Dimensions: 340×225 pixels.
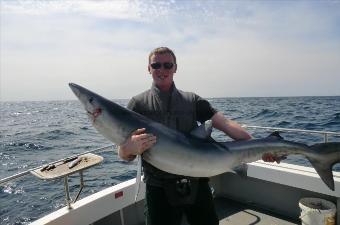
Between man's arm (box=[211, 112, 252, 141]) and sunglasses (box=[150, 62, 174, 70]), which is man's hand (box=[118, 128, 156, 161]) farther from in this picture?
man's arm (box=[211, 112, 252, 141])

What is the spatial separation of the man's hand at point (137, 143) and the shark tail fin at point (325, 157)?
5.67 ft

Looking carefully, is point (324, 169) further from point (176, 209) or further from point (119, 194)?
point (119, 194)

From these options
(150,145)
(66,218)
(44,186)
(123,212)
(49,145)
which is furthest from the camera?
(49,145)

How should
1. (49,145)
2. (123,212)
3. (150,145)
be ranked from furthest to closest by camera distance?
(49,145)
(123,212)
(150,145)

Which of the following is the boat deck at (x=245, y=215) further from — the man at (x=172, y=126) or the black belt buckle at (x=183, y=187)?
the black belt buckle at (x=183, y=187)

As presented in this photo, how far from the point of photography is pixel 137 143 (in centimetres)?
311

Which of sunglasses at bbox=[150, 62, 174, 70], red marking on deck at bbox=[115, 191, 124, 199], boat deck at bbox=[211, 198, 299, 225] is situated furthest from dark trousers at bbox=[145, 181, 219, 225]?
boat deck at bbox=[211, 198, 299, 225]

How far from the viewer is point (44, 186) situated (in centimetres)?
1273

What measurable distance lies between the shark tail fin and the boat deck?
2.52 metres

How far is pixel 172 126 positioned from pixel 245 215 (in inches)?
133

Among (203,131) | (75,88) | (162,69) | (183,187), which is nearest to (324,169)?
(203,131)

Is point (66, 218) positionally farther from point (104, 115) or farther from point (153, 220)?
point (104, 115)

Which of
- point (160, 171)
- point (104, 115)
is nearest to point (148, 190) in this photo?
point (160, 171)

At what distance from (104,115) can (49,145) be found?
67.2ft
